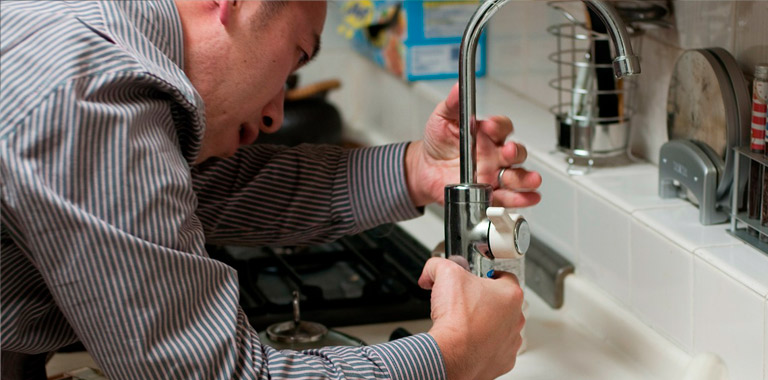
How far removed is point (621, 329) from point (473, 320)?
0.97ft

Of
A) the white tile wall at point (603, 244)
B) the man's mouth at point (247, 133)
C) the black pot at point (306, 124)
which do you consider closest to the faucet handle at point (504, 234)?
the white tile wall at point (603, 244)

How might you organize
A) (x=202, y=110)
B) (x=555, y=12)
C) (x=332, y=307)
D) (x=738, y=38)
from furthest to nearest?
(x=555, y=12), (x=332, y=307), (x=738, y=38), (x=202, y=110)

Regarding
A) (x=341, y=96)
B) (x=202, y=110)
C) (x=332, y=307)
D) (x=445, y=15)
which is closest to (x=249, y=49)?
(x=202, y=110)

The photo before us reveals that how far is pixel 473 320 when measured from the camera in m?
0.92

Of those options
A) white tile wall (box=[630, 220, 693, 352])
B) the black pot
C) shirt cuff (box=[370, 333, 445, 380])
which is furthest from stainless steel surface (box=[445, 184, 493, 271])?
the black pot

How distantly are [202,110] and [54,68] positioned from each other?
0.17m

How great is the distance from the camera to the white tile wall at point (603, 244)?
3.78 ft

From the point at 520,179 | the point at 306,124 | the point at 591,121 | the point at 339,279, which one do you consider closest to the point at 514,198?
the point at 520,179

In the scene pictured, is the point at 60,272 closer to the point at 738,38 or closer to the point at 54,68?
the point at 54,68

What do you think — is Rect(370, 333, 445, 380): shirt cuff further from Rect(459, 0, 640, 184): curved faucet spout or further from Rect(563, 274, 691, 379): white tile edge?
Rect(563, 274, 691, 379): white tile edge

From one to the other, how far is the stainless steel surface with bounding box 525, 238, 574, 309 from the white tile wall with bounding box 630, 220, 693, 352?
0.14 metres

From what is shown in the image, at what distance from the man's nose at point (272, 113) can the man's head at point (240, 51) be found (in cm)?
2

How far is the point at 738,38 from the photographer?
1.07 metres

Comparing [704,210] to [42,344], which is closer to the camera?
[42,344]
